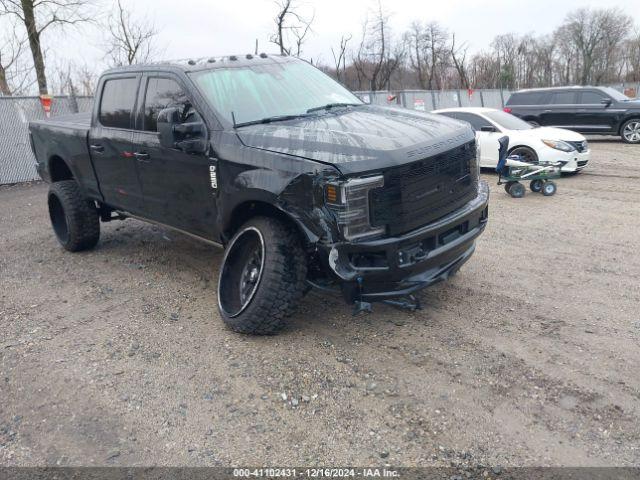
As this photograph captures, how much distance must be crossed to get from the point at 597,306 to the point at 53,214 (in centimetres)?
625

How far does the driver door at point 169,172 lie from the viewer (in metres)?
4.35

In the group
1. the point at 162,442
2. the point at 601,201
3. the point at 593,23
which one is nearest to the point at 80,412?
the point at 162,442

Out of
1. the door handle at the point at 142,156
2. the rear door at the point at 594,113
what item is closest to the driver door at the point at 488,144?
the rear door at the point at 594,113

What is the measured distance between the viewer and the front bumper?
135 inches

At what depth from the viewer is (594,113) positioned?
15.3 metres

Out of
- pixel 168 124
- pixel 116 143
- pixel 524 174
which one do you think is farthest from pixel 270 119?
pixel 524 174

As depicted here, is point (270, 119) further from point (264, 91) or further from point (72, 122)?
point (72, 122)

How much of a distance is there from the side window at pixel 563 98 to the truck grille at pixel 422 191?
13.4 metres

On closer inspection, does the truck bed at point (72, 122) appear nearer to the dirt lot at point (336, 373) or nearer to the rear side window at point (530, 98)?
the dirt lot at point (336, 373)

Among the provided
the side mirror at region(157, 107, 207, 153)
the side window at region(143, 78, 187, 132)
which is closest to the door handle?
the side window at region(143, 78, 187, 132)

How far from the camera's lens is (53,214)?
6812mm

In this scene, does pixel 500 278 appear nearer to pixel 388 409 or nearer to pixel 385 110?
pixel 385 110

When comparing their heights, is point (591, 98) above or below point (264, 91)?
below

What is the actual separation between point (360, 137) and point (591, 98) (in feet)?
47.2
